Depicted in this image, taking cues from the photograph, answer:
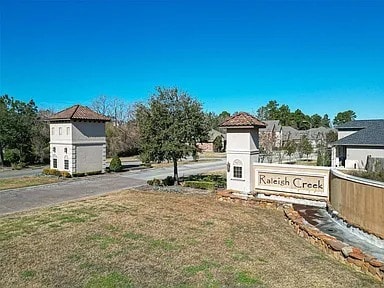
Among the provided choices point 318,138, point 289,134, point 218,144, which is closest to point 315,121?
point 289,134

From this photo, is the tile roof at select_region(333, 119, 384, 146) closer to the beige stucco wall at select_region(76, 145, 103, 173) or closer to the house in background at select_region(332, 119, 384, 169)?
the house in background at select_region(332, 119, 384, 169)

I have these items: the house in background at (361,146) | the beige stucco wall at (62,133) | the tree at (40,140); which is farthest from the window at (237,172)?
the tree at (40,140)

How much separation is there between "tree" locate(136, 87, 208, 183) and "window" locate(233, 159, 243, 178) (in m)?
4.35

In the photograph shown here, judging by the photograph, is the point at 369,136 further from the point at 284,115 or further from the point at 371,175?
the point at 284,115

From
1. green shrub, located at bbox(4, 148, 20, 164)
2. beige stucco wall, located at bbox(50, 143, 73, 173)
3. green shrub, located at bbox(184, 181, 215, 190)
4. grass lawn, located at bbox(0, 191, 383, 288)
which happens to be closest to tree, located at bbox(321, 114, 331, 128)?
green shrub, located at bbox(4, 148, 20, 164)

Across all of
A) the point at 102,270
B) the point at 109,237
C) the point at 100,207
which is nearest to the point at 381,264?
the point at 102,270

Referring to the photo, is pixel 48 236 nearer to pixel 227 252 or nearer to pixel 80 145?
pixel 227 252

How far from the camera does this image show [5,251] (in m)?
9.48

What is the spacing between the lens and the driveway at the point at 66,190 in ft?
58.5

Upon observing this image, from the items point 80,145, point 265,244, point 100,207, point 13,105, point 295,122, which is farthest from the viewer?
point 295,122

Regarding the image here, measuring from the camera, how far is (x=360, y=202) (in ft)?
37.2

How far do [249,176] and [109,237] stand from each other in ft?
29.4

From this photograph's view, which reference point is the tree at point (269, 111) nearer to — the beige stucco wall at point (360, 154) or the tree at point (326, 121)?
the tree at point (326, 121)

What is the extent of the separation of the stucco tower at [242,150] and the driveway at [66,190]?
816 cm
